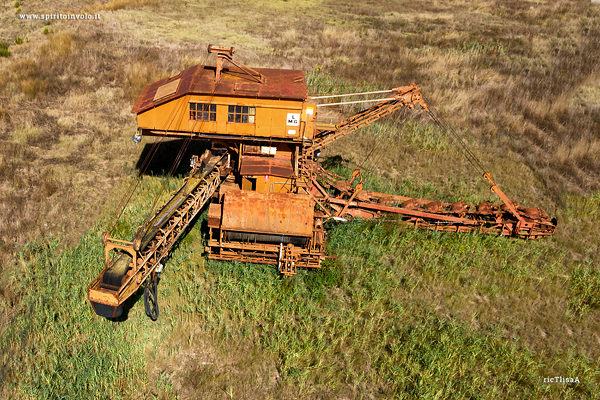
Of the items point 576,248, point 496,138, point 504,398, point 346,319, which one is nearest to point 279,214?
point 346,319

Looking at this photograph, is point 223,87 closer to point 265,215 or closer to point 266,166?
point 266,166

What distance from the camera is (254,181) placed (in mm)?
15805

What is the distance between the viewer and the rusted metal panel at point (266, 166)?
1505 cm

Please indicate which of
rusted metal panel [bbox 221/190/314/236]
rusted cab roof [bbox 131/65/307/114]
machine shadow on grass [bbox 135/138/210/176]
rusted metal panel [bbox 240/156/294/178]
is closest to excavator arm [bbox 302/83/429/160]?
rusted metal panel [bbox 240/156/294/178]

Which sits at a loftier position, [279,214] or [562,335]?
[279,214]

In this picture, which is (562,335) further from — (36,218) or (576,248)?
(36,218)

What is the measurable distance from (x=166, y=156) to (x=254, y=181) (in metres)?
6.70

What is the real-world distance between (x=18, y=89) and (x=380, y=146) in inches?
847

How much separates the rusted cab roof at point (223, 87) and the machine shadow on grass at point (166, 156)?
445 centimetres

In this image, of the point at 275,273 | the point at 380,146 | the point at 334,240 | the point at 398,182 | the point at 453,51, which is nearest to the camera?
the point at 275,273

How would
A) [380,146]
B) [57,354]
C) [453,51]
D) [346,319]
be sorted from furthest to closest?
[453,51] < [380,146] < [346,319] < [57,354]

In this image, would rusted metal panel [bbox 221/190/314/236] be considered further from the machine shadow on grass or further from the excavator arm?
the machine shadow on grass

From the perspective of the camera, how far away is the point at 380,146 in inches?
915

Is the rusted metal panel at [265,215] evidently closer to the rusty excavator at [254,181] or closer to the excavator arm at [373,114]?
the rusty excavator at [254,181]
